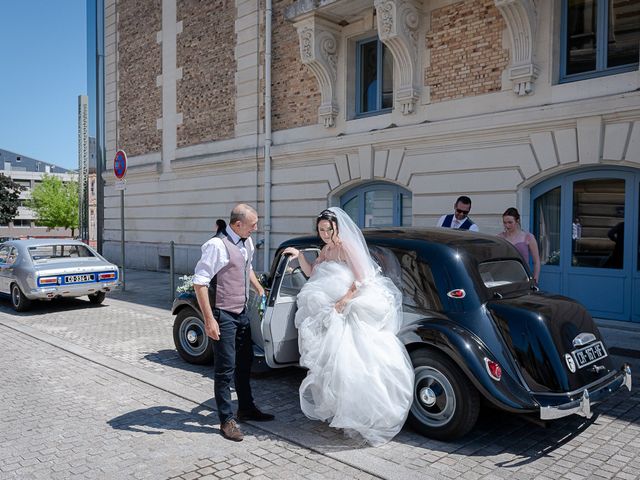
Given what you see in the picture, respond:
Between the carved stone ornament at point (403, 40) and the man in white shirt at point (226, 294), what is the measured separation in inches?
279

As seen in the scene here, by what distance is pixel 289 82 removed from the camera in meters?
13.2

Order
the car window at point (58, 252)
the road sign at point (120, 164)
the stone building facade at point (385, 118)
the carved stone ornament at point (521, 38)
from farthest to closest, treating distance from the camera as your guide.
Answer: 1. the road sign at point (120, 164)
2. the car window at point (58, 252)
3. the carved stone ornament at point (521, 38)
4. the stone building facade at point (385, 118)

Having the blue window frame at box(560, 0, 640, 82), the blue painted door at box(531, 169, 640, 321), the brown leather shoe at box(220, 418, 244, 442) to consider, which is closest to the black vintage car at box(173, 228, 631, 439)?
the brown leather shoe at box(220, 418, 244, 442)

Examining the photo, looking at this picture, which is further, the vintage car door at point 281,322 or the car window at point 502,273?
the vintage car door at point 281,322

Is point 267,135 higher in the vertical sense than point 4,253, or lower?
higher

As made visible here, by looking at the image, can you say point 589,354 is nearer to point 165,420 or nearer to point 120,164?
point 165,420

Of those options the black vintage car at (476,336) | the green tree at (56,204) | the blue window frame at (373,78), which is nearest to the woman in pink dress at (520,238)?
the black vintage car at (476,336)

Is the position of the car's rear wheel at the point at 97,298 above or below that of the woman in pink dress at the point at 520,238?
below

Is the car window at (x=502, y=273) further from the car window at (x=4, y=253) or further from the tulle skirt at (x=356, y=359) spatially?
the car window at (x=4, y=253)

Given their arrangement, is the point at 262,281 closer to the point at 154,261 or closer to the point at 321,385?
the point at 321,385

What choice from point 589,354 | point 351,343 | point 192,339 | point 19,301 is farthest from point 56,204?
point 589,354

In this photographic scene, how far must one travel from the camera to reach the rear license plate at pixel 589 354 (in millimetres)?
4059

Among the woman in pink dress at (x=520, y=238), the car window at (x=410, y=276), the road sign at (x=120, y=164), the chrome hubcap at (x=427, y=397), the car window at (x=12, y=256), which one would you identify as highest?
the road sign at (x=120, y=164)

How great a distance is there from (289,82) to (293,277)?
29.4ft
